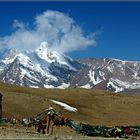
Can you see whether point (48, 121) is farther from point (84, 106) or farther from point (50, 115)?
point (84, 106)

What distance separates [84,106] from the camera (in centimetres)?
12462

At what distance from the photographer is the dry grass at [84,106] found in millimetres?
101938

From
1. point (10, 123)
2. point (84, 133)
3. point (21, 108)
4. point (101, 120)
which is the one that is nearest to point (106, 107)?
point (101, 120)

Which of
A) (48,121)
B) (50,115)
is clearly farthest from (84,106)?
(50,115)

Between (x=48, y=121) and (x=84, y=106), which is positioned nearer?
(x=48, y=121)

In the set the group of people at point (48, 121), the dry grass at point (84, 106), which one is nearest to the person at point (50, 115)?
the group of people at point (48, 121)

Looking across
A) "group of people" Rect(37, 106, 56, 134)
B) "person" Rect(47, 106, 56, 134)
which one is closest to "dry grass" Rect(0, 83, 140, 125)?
"group of people" Rect(37, 106, 56, 134)

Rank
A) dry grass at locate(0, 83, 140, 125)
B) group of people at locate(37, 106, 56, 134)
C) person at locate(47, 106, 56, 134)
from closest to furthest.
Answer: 1. person at locate(47, 106, 56, 134)
2. group of people at locate(37, 106, 56, 134)
3. dry grass at locate(0, 83, 140, 125)

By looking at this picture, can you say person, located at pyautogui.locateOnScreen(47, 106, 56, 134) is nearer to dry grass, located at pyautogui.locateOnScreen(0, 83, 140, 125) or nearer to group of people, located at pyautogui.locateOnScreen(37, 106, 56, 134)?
group of people, located at pyautogui.locateOnScreen(37, 106, 56, 134)

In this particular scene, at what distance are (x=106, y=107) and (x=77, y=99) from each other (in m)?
10.8

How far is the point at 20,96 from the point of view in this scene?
381ft

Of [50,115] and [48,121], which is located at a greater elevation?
[50,115]

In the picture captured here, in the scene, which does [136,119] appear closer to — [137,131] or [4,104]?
[4,104]

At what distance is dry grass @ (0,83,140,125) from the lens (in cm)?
10194
